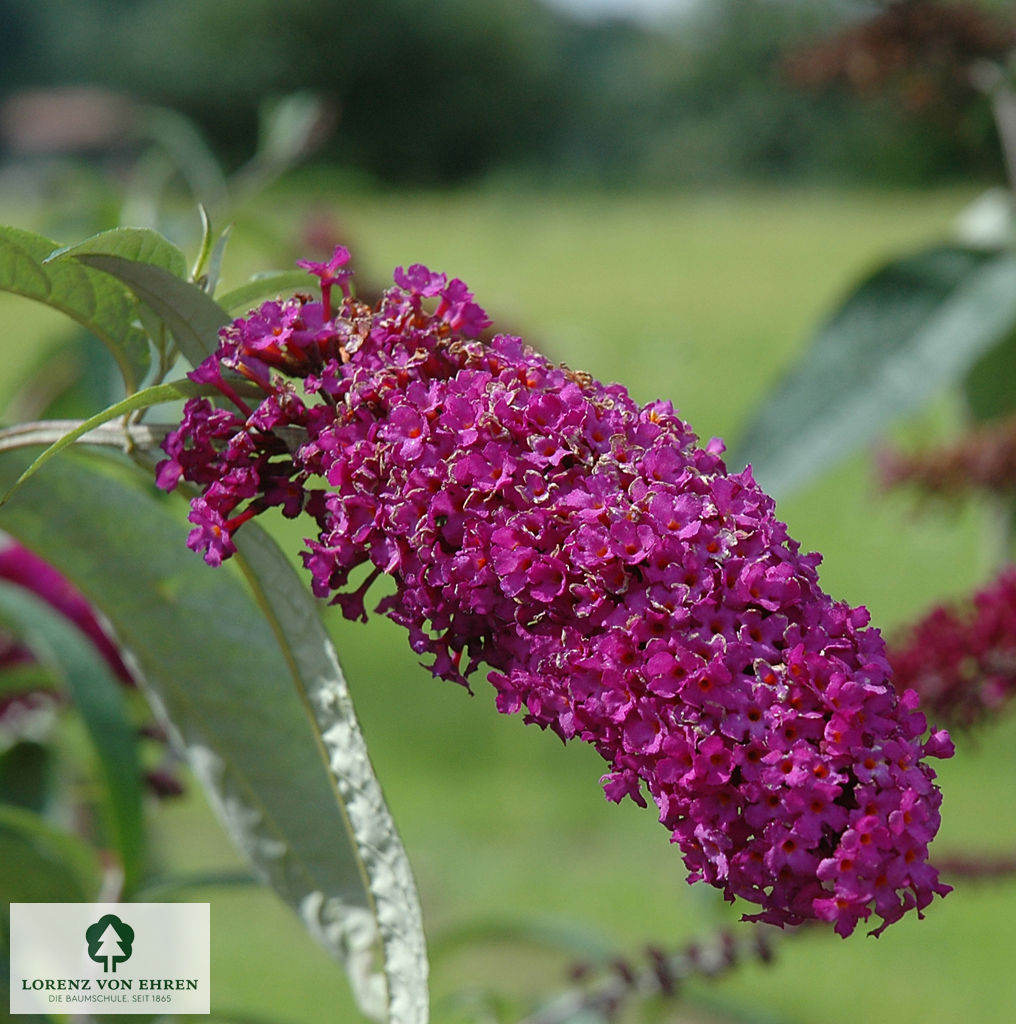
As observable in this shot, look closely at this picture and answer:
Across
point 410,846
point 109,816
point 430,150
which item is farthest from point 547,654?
point 430,150

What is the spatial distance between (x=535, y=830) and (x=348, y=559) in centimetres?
257

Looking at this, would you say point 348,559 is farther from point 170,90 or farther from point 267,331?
point 170,90

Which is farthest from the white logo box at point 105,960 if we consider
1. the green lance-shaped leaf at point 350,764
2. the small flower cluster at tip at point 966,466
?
the small flower cluster at tip at point 966,466

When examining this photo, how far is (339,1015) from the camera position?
6.76 feet

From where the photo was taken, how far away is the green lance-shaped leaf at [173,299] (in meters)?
0.52

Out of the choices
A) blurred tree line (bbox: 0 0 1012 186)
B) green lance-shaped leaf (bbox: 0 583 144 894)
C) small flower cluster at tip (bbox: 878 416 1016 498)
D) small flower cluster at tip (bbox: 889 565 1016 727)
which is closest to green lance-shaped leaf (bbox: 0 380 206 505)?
green lance-shaped leaf (bbox: 0 583 144 894)

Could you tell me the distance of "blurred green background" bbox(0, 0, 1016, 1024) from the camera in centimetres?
200

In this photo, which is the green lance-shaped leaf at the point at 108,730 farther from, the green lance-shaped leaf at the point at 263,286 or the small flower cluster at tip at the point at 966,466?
the small flower cluster at tip at the point at 966,466

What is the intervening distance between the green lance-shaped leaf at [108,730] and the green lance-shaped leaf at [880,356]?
20.0 inches

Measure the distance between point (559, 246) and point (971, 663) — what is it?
1045 cm

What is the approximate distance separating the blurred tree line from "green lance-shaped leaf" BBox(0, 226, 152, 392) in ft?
58.9

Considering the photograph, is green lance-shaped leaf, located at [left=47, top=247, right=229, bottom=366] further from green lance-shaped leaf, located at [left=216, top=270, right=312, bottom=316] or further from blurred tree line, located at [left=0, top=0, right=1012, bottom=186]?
blurred tree line, located at [left=0, top=0, right=1012, bottom=186]

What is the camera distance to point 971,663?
91 cm

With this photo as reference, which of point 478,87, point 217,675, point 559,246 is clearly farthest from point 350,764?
point 478,87
